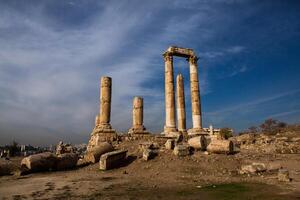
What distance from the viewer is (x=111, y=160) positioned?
15.4 meters

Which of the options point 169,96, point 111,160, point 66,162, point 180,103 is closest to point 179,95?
point 180,103

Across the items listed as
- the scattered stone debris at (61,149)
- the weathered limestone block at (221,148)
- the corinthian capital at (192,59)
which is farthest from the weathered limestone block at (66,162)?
the corinthian capital at (192,59)

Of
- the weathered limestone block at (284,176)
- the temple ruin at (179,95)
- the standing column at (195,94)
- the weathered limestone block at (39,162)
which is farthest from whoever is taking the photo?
the standing column at (195,94)

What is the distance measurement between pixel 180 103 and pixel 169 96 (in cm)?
228

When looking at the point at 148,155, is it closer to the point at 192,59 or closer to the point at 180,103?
the point at 180,103

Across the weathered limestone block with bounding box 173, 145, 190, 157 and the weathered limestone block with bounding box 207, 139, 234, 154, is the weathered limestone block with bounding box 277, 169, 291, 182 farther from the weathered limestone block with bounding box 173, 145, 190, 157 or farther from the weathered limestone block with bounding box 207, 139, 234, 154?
the weathered limestone block with bounding box 173, 145, 190, 157

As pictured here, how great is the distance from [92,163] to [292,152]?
49.3ft

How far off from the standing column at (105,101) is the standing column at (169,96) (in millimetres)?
5383

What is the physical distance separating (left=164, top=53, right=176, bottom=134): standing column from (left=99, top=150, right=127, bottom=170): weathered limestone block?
29.0 ft

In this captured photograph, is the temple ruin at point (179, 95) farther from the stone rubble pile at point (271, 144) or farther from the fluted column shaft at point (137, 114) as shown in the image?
the stone rubble pile at point (271, 144)

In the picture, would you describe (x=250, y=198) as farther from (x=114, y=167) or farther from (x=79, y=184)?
(x=114, y=167)

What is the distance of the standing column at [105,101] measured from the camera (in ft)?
77.7

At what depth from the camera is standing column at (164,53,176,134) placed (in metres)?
25.1

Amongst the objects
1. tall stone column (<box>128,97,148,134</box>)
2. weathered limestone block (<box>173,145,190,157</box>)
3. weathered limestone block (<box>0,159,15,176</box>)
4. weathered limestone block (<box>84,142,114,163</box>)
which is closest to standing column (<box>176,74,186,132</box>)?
tall stone column (<box>128,97,148,134</box>)
